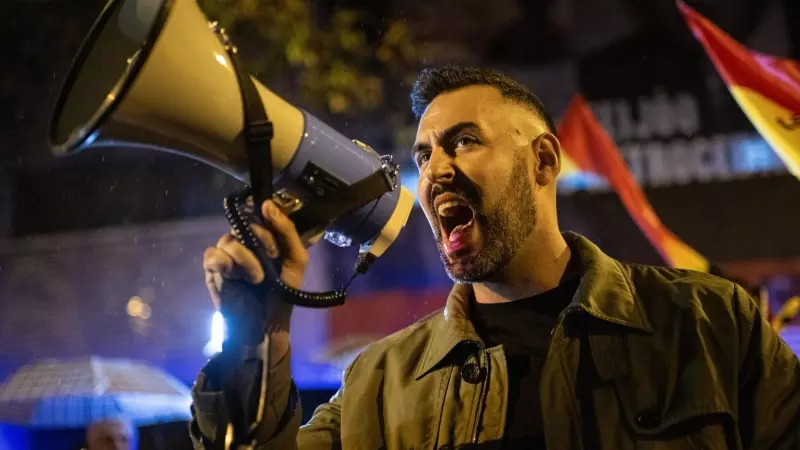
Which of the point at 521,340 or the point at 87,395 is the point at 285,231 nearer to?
the point at 521,340

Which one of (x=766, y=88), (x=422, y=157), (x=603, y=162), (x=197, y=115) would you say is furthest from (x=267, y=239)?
(x=603, y=162)

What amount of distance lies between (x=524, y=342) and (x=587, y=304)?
0.71 feet

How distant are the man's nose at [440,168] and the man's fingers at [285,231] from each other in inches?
24.7

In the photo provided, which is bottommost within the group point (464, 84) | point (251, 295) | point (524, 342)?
point (524, 342)

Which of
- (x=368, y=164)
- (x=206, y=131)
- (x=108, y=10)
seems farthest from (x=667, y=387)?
(x=108, y=10)

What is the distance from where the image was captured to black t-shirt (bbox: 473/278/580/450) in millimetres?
1879

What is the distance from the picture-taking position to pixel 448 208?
2076mm

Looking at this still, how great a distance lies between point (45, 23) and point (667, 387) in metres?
8.70

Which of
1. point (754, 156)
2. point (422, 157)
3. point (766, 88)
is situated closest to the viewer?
point (422, 157)

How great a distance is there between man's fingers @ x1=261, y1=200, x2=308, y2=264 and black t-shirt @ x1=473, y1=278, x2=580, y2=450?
2.51 ft

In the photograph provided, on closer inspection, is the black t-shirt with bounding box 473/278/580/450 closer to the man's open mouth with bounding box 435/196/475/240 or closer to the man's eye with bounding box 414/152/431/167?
the man's open mouth with bounding box 435/196/475/240

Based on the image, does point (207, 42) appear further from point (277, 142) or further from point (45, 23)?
point (45, 23)

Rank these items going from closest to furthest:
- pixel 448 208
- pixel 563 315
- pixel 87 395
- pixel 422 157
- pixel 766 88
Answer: pixel 563 315
pixel 448 208
pixel 422 157
pixel 766 88
pixel 87 395

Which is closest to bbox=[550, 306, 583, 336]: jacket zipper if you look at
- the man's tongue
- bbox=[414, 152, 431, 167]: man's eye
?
the man's tongue
